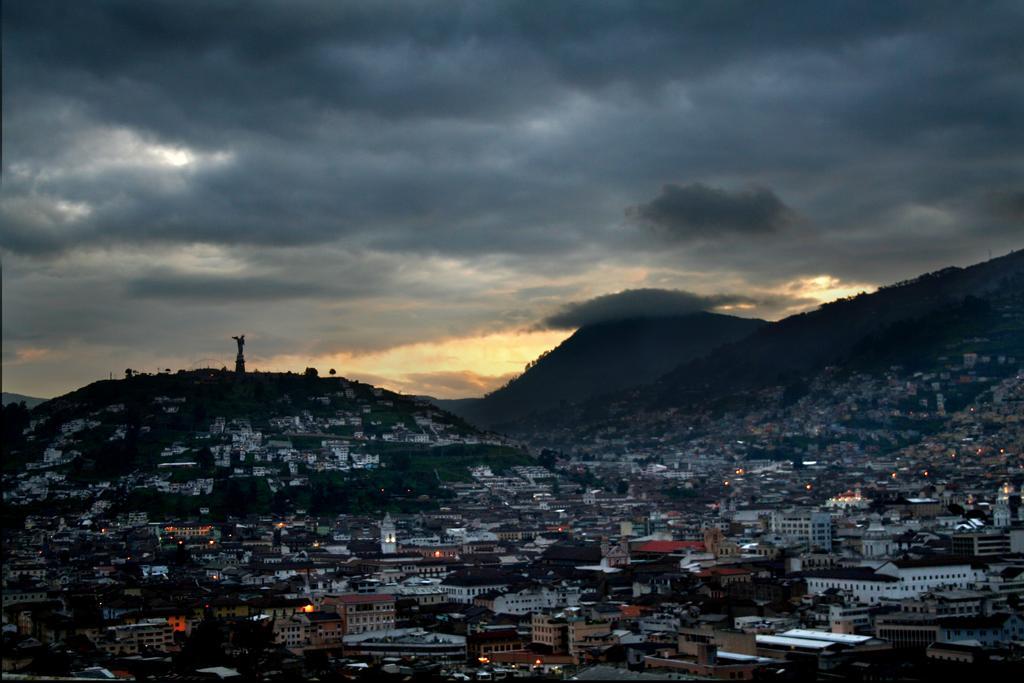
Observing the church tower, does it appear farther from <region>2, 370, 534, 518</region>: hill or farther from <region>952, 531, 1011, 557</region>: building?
<region>952, 531, 1011, 557</region>: building

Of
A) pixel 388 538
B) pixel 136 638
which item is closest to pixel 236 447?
pixel 388 538

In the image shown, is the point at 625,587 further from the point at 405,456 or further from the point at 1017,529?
the point at 405,456

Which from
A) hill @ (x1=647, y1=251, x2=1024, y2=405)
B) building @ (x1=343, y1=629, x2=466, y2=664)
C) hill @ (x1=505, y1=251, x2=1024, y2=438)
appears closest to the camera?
building @ (x1=343, y1=629, x2=466, y2=664)

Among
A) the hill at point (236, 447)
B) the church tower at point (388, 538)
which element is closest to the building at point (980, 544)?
the church tower at point (388, 538)

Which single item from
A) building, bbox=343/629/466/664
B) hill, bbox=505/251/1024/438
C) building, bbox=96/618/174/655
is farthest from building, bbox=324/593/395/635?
hill, bbox=505/251/1024/438

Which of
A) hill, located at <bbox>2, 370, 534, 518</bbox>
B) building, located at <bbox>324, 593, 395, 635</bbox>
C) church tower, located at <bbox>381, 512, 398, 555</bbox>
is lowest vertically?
building, located at <bbox>324, 593, 395, 635</bbox>

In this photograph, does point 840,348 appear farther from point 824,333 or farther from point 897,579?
point 897,579

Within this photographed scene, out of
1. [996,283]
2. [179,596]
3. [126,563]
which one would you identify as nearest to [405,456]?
[126,563]
